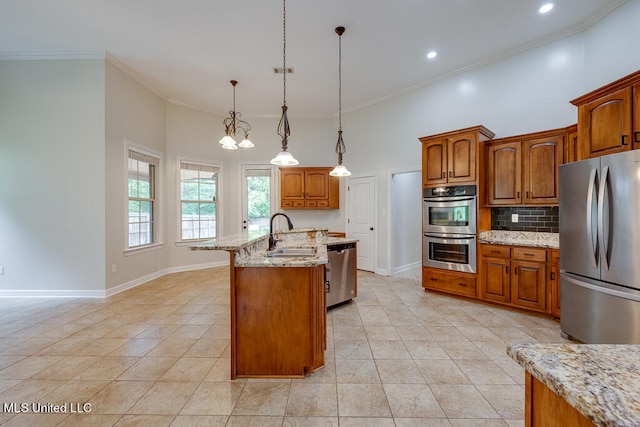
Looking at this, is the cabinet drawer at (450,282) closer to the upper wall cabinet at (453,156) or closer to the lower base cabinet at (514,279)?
the lower base cabinet at (514,279)

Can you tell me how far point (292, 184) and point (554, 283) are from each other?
4.61m

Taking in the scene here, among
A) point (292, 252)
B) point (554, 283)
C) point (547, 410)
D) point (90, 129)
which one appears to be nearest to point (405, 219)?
point (554, 283)

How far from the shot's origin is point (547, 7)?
9.89 ft

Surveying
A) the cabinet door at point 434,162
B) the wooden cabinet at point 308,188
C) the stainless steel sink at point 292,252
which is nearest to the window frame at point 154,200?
the wooden cabinet at point 308,188

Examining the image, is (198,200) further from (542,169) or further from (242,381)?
(542,169)

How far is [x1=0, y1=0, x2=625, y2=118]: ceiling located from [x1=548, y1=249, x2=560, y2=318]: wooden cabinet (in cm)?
282

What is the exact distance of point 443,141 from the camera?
13.1 ft

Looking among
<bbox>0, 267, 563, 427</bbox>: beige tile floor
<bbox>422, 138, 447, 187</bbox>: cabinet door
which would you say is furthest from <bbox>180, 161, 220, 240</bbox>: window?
<bbox>422, 138, 447, 187</bbox>: cabinet door

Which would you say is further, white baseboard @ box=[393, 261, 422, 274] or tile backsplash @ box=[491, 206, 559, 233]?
white baseboard @ box=[393, 261, 422, 274]

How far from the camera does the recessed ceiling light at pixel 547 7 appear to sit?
2964 mm

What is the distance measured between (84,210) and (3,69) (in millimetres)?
2345

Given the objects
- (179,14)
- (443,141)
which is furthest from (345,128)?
(179,14)

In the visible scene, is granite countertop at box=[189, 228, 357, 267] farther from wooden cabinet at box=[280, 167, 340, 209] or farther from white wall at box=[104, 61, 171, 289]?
white wall at box=[104, 61, 171, 289]

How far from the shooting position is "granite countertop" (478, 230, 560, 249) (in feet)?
10.5
